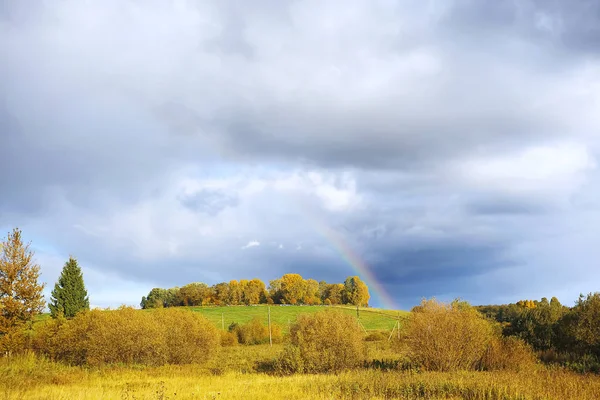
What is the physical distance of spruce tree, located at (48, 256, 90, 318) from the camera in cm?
6312

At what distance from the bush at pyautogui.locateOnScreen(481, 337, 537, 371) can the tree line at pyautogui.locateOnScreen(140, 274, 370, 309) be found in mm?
102076

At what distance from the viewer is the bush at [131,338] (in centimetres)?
3181

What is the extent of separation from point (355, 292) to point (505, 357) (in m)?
115

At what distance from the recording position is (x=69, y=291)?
209 ft

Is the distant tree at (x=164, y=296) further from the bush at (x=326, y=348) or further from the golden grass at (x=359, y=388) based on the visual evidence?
the golden grass at (x=359, y=388)

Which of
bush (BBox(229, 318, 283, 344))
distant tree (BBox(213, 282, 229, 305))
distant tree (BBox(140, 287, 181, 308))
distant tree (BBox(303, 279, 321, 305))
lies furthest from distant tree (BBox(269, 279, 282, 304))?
bush (BBox(229, 318, 283, 344))

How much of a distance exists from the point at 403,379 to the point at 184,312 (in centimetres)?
2219

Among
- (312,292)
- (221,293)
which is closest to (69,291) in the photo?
(221,293)

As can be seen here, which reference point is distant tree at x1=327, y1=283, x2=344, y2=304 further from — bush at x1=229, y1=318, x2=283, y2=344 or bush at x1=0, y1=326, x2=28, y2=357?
bush at x1=0, y1=326, x2=28, y2=357

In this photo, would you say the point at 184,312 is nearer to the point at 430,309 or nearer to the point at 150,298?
the point at 430,309

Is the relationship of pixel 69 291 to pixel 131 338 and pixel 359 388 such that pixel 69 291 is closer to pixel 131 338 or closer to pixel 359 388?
pixel 131 338

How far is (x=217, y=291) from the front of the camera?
129125mm

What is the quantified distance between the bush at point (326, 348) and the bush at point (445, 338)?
3.89 m

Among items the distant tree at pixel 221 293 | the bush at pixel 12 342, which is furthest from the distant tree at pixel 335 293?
the bush at pixel 12 342
